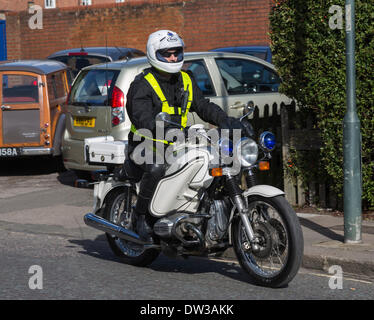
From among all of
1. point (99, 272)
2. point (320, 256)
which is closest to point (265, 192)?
point (320, 256)

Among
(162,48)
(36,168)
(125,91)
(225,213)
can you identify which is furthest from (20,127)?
(225,213)

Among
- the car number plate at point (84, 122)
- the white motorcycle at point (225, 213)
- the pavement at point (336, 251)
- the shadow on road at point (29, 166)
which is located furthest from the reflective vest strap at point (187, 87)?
the shadow on road at point (29, 166)

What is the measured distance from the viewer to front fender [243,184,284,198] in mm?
5887

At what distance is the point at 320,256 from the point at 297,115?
2.81 meters

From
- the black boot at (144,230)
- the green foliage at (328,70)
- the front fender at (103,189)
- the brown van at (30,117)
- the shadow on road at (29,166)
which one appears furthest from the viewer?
the shadow on road at (29,166)

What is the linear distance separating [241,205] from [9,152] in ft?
24.5

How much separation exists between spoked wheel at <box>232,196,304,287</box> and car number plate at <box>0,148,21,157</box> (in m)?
7.23

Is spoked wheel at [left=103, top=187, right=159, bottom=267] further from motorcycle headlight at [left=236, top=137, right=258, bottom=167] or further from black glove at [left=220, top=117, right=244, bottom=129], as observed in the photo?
motorcycle headlight at [left=236, top=137, right=258, bottom=167]

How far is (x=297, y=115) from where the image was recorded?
30.8 ft

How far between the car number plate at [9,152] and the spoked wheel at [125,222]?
5.76 meters

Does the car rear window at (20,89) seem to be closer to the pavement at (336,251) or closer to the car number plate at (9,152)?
the car number plate at (9,152)

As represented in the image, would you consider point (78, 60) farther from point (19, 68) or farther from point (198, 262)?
point (198, 262)

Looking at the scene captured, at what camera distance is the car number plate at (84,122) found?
438 inches

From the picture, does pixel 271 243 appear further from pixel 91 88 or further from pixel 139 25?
pixel 139 25
